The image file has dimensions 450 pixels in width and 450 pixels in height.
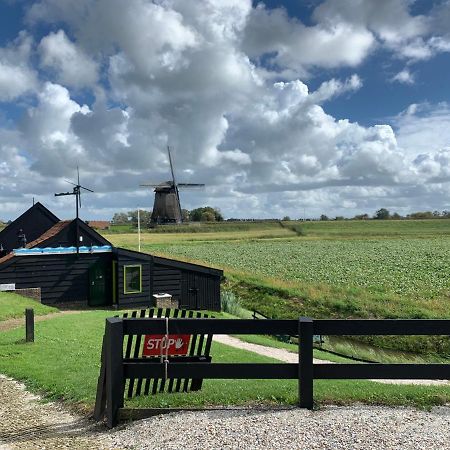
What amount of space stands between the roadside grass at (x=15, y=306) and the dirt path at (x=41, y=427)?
11976mm

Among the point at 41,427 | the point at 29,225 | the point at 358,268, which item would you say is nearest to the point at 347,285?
the point at 358,268

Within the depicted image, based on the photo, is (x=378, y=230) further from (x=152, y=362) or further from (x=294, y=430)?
(x=294, y=430)

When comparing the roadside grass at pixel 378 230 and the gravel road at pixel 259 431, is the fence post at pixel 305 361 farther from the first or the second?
the roadside grass at pixel 378 230

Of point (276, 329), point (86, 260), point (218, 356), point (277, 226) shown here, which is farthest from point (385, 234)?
point (276, 329)

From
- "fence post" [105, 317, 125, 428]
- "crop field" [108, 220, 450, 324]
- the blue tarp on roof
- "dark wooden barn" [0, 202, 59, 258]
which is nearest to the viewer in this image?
"fence post" [105, 317, 125, 428]

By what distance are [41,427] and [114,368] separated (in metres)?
1.63

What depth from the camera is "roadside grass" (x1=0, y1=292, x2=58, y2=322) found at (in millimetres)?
19983

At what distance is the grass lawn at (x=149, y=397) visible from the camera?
23.6 feet

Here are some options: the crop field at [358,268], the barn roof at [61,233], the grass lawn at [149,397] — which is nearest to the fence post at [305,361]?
the grass lawn at [149,397]

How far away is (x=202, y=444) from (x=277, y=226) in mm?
113844

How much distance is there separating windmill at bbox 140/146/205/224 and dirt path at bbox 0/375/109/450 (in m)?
71.7

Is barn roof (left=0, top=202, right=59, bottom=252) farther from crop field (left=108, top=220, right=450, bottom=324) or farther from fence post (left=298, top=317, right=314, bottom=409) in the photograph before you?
fence post (left=298, top=317, right=314, bottom=409)

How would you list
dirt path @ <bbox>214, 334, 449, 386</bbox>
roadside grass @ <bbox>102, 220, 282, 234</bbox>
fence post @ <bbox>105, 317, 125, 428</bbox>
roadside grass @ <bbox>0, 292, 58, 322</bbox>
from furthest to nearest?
roadside grass @ <bbox>102, 220, 282, 234</bbox>, roadside grass @ <bbox>0, 292, 58, 322</bbox>, dirt path @ <bbox>214, 334, 449, 386</bbox>, fence post @ <bbox>105, 317, 125, 428</bbox>

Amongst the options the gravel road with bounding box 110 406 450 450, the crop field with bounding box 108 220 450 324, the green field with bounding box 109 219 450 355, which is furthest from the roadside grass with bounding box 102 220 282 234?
the gravel road with bounding box 110 406 450 450
